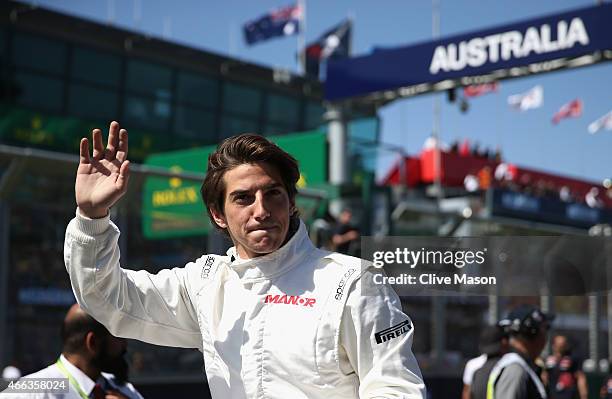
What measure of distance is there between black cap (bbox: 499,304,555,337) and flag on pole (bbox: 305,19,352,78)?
14.1m

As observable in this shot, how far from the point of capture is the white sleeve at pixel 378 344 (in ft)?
7.64

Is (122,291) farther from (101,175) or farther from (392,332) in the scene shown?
(392,332)

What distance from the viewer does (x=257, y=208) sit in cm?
251

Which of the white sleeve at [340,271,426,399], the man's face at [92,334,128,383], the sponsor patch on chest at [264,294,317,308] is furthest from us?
the man's face at [92,334,128,383]

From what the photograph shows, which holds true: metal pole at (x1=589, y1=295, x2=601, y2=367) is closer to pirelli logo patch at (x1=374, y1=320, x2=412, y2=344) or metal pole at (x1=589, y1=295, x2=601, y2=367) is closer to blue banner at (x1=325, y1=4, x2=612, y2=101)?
blue banner at (x1=325, y1=4, x2=612, y2=101)

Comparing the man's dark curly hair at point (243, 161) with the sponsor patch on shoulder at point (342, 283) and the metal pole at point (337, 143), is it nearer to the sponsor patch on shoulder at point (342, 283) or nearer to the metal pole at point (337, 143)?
the sponsor patch on shoulder at point (342, 283)

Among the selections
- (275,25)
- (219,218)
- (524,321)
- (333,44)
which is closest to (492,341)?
(524,321)

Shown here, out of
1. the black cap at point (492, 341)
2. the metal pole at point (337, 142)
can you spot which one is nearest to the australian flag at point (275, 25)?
the metal pole at point (337, 142)

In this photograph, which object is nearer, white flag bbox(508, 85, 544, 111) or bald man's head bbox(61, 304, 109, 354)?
bald man's head bbox(61, 304, 109, 354)

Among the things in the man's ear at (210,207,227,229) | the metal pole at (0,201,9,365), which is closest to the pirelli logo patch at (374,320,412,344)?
the man's ear at (210,207,227,229)

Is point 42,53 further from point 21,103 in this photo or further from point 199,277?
point 199,277

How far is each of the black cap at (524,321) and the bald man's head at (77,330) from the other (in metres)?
2.40

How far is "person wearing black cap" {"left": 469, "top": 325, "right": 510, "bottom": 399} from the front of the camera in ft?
18.2

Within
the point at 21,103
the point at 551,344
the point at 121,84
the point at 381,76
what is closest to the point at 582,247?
the point at 381,76
